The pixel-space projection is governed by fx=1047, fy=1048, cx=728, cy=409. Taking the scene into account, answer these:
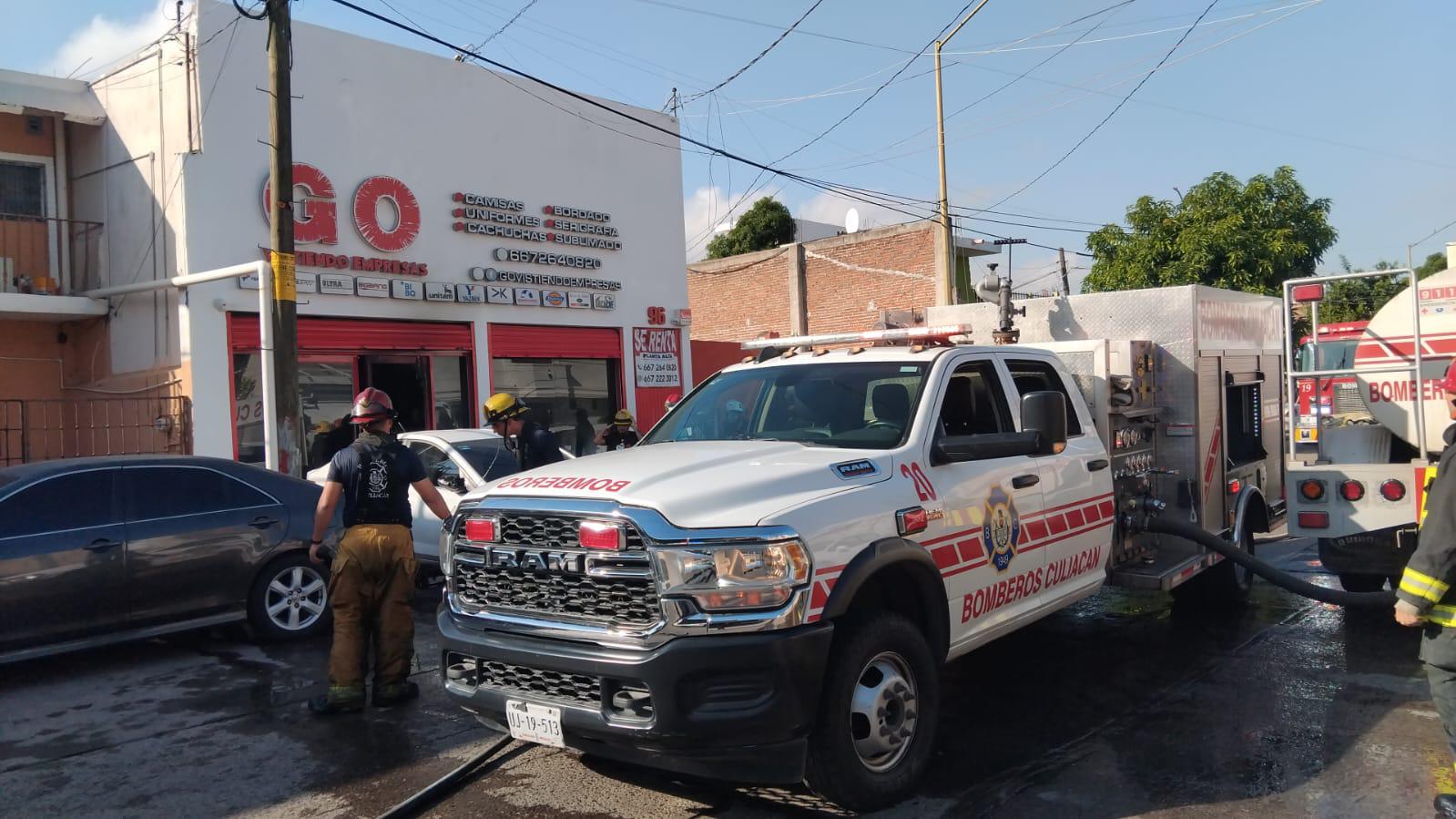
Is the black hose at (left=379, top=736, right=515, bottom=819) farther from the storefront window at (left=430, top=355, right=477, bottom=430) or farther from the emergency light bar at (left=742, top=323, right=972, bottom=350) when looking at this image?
the storefront window at (left=430, top=355, right=477, bottom=430)

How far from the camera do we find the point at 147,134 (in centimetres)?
1246

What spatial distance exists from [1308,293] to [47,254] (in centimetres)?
1373

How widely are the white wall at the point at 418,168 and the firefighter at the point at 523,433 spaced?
6007mm

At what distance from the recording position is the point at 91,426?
509 inches

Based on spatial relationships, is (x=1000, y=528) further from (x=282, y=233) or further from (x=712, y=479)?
(x=282, y=233)

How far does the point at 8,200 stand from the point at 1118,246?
18.4 m

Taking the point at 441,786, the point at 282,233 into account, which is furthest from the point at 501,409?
the point at 282,233

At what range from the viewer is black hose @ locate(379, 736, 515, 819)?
4309mm

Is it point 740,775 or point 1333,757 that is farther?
point 1333,757

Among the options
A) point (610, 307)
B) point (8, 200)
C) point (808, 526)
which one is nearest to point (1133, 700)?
point (808, 526)

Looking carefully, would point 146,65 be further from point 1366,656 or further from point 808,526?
point 1366,656

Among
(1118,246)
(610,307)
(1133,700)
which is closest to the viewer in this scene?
(1133,700)

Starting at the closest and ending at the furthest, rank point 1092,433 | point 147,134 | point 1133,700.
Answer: point 1133,700, point 1092,433, point 147,134

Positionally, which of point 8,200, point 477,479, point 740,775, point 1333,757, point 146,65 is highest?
point 146,65
